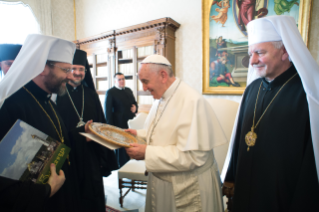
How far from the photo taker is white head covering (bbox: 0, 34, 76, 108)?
3.37ft

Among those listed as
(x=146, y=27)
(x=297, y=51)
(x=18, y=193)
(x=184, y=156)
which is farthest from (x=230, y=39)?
(x=18, y=193)

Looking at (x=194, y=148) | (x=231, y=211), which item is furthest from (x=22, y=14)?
(x=231, y=211)

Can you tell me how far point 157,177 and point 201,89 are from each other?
303 centimetres

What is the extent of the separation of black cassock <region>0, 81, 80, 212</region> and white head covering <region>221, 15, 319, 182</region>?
1.58 metres

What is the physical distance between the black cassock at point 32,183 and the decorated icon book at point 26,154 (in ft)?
0.18

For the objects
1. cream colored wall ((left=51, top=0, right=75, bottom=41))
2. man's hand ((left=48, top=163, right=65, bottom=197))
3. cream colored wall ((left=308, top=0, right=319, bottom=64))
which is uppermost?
cream colored wall ((left=51, top=0, right=75, bottom=41))

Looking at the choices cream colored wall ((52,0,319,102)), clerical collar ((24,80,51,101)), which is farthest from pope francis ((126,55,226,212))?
cream colored wall ((52,0,319,102))

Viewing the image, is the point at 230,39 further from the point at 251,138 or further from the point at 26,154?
the point at 26,154

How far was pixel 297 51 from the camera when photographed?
113cm

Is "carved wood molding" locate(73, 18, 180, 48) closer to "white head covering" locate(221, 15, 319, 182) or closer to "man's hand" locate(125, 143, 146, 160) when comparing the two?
"white head covering" locate(221, 15, 319, 182)

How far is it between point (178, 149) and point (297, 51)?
3.35 feet

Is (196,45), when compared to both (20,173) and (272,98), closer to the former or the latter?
(272,98)

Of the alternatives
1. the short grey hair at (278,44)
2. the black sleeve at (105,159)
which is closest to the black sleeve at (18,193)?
the black sleeve at (105,159)

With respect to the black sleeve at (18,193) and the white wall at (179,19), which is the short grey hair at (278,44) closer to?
the black sleeve at (18,193)
